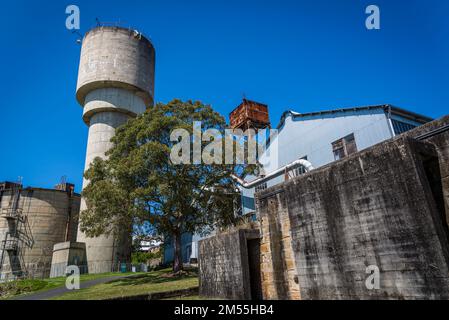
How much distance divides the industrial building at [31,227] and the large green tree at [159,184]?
19.4 meters

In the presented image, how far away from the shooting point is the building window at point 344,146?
56.7ft

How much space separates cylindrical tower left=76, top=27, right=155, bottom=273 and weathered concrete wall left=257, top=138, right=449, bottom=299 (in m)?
26.5

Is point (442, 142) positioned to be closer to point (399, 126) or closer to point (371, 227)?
point (371, 227)

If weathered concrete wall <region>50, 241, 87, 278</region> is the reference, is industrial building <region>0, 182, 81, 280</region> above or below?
above

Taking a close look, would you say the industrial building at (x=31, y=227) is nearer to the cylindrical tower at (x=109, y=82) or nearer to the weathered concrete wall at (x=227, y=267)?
the cylindrical tower at (x=109, y=82)

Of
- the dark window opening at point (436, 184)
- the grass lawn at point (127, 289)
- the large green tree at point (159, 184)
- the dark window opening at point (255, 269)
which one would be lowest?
the grass lawn at point (127, 289)

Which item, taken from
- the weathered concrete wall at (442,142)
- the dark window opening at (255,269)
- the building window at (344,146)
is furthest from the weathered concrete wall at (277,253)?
the building window at (344,146)

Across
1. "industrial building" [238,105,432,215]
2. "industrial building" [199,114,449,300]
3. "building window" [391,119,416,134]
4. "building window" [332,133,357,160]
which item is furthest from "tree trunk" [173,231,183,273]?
"building window" [391,119,416,134]

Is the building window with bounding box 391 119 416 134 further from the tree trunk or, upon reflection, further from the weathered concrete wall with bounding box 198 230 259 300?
the tree trunk

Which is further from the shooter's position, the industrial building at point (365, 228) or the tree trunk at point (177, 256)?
the tree trunk at point (177, 256)

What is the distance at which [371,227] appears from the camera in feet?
22.1

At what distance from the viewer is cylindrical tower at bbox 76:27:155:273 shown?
32562 millimetres

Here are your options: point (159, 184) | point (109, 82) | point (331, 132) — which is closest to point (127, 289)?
point (159, 184)

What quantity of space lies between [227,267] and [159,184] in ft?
28.7
